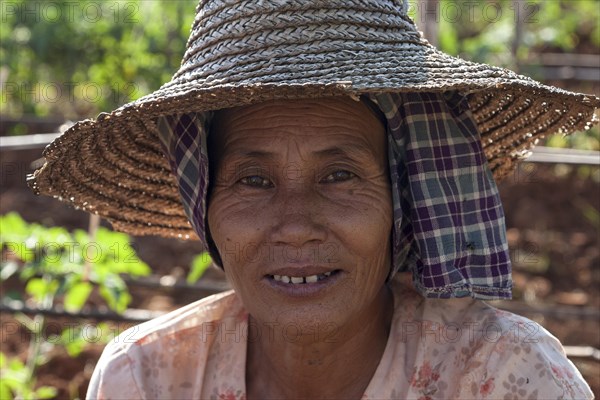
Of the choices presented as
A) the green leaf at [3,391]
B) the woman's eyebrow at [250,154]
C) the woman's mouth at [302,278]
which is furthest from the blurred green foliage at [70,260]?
the woman's mouth at [302,278]

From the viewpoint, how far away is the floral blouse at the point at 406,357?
6.52ft

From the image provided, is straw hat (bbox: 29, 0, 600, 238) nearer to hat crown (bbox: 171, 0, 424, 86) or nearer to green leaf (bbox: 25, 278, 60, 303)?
hat crown (bbox: 171, 0, 424, 86)

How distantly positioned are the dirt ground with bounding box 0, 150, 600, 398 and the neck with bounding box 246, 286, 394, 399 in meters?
1.56

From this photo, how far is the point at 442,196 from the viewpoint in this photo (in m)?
2.00

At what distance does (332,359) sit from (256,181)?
49cm

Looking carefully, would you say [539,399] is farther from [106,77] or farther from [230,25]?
[106,77]

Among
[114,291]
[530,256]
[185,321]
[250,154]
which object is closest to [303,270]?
[250,154]

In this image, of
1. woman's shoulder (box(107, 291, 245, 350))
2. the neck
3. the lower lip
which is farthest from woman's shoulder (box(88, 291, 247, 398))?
the lower lip

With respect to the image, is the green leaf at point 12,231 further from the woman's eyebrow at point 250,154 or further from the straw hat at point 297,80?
the woman's eyebrow at point 250,154

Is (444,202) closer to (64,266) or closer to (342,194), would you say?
(342,194)

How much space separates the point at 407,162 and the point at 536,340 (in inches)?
19.6

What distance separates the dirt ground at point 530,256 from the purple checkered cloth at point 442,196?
1679 millimetres

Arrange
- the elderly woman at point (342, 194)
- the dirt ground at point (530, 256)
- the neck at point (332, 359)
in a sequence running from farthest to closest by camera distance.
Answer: the dirt ground at point (530, 256) → the neck at point (332, 359) → the elderly woman at point (342, 194)

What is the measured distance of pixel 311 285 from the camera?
196 centimetres
